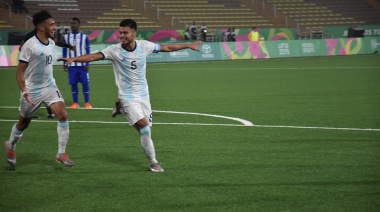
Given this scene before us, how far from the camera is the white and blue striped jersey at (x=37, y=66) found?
960 cm

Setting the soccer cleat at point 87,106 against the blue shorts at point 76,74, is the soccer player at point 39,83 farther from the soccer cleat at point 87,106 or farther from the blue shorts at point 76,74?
the blue shorts at point 76,74

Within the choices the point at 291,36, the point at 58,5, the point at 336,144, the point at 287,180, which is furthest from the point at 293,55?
the point at 287,180

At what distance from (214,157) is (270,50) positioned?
110 ft

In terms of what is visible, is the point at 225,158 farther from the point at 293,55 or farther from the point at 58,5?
the point at 58,5

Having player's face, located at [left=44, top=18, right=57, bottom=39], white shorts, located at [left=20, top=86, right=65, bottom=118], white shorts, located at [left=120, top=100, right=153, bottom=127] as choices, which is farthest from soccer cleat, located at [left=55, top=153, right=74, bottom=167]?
player's face, located at [left=44, top=18, right=57, bottom=39]

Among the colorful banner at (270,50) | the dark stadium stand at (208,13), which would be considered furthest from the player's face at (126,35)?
the dark stadium stand at (208,13)

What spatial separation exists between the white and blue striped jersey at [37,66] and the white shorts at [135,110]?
1.10 metres

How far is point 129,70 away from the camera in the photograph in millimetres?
9586

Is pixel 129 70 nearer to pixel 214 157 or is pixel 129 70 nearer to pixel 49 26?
pixel 49 26

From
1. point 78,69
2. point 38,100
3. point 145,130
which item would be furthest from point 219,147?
point 78,69

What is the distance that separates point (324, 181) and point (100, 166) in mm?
2996

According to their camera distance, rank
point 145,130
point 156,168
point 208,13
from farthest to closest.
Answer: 1. point 208,13
2. point 145,130
3. point 156,168

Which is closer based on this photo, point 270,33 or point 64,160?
point 64,160

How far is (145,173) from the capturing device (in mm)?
9055
